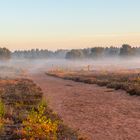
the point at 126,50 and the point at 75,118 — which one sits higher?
the point at 126,50

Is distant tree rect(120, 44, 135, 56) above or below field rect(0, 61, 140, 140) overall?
above

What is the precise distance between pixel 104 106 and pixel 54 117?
22.9 feet

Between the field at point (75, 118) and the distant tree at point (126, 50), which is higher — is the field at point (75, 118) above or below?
below

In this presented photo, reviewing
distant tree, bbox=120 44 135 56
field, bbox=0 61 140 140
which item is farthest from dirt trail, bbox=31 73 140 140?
distant tree, bbox=120 44 135 56

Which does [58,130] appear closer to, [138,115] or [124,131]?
[124,131]

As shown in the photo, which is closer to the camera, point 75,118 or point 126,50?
point 75,118

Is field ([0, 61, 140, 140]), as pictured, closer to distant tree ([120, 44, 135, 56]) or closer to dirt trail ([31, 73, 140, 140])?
dirt trail ([31, 73, 140, 140])

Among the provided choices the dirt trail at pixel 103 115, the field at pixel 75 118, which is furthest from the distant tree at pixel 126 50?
the dirt trail at pixel 103 115

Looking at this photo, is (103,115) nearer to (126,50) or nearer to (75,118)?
(75,118)

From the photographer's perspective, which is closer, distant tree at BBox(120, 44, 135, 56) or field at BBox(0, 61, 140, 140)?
field at BBox(0, 61, 140, 140)

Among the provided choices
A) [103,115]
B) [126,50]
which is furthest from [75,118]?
[126,50]

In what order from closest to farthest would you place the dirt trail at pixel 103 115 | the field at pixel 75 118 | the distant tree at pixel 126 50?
the field at pixel 75 118
the dirt trail at pixel 103 115
the distant tree at pixel 126 50

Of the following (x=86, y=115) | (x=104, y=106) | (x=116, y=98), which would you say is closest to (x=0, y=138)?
(x=86, y=115)

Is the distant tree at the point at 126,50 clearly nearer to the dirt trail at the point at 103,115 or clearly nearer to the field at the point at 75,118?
the field at the point at 75,118
